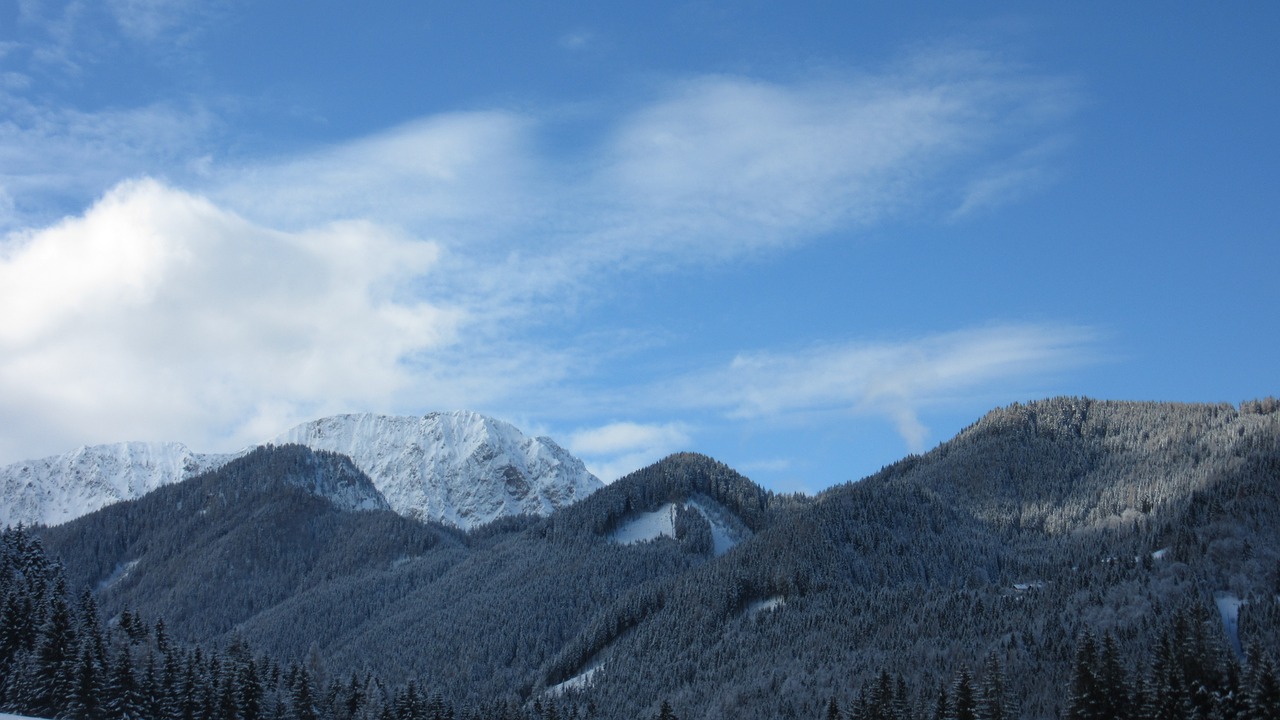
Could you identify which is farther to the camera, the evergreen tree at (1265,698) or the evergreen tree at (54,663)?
the evergreen tree at (1265,698)

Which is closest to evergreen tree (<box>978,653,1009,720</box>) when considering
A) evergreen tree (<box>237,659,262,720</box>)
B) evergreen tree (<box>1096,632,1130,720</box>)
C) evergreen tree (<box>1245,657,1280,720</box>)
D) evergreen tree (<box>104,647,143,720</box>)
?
evergreen tree (<box>1096,632,1130,720</box>)

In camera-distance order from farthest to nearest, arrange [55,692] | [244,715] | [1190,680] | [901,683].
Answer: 1. [901,683]
2. [1190,680]
3. [244,715]
4. [55,692]

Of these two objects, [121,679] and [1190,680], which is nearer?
[121,679]

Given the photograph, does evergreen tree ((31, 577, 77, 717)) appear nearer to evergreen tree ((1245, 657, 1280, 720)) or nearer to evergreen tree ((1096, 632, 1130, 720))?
evergreen tree ((1096, 632, 1130, 720))

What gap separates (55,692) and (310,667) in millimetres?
53220

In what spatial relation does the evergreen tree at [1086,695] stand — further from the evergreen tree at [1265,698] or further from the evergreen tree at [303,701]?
the evergreen tree at [303,701]

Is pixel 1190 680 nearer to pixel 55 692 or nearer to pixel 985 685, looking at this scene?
pixel 985 685

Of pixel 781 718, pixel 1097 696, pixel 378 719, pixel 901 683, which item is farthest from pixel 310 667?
pixel 1097 696

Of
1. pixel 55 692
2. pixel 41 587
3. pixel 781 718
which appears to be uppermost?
pixel 41 587

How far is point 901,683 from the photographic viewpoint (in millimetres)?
169250

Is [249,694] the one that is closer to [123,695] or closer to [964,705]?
[123,695]

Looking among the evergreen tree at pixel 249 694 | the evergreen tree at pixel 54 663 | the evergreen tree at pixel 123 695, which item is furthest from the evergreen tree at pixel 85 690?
the evergreen tree at pixel 249 694

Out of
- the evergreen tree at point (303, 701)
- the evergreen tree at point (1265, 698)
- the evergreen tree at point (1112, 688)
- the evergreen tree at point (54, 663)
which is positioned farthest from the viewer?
the evergreen tree at point (303, 701)

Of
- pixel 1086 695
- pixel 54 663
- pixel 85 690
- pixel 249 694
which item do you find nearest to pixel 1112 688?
pixel 1086 695
